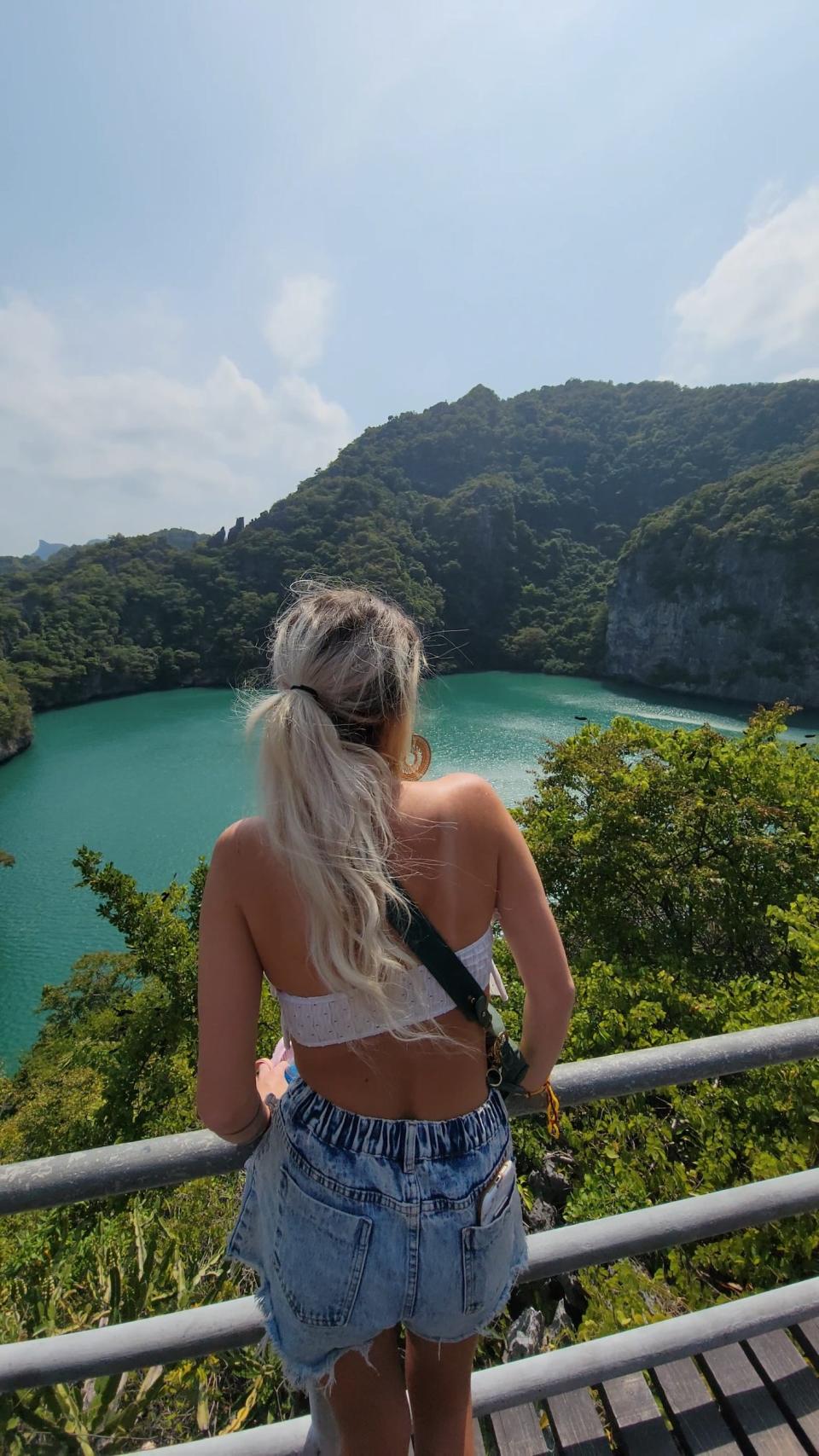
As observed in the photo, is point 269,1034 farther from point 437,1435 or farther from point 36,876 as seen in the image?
point 36,876

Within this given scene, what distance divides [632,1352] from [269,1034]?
839 cm

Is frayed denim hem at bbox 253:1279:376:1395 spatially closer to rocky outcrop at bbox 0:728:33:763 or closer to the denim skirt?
the denim skirt

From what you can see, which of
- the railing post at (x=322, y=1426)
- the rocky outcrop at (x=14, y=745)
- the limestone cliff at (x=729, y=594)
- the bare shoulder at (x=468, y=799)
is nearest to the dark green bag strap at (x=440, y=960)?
the bare shoulder at (x=468, y=799)

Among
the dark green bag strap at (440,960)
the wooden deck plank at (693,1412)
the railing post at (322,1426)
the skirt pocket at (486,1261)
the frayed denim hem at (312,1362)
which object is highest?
the dark green bag strap at (440,960)

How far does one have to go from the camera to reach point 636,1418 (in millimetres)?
1288

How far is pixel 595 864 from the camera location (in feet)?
25.4

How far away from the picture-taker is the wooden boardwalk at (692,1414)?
1.26m

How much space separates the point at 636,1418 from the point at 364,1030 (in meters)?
1.05

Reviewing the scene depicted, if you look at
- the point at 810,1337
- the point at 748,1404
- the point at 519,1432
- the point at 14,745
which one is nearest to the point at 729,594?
the point at 14,745

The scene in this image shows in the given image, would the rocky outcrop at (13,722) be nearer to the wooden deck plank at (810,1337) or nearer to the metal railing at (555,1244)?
the metal railing at (555,1244)

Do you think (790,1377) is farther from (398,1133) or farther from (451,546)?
(451,546)

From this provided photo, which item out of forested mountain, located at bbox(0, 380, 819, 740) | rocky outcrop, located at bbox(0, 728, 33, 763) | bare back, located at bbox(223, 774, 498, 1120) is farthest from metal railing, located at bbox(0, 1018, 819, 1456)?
→ forested mountain, located at bbox(0, 380, 819, 740)

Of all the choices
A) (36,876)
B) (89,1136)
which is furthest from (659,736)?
(36,876)

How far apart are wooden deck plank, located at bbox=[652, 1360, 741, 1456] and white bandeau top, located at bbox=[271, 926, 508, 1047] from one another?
98 cm
